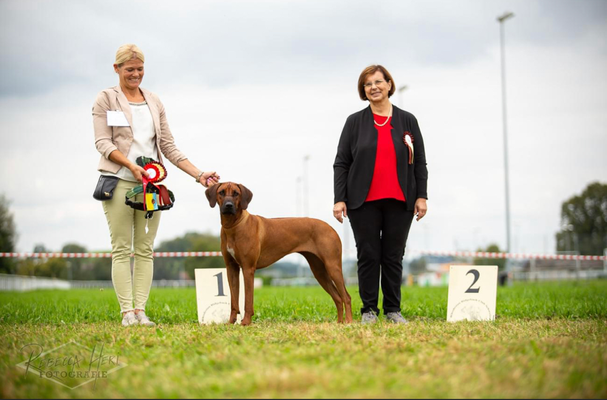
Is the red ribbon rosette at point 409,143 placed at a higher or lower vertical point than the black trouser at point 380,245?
higher

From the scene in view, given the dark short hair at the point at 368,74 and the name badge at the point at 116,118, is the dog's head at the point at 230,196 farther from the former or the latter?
the dark short hair at the point at 368,74

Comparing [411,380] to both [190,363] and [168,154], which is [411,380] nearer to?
[190,363]

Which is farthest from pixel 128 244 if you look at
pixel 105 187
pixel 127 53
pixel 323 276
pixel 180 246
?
pixel 180 246

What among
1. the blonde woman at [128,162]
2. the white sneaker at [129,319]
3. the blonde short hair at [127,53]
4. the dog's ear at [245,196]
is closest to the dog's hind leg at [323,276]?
the dog's ear at [245,196]

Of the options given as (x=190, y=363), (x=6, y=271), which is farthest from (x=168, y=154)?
(x=6, y=271)

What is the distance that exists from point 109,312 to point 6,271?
54866 millimetres

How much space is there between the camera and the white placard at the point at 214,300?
581 centimetres

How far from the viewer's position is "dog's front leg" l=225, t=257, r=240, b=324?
551cm

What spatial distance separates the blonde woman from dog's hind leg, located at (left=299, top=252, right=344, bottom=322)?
49.2 inches

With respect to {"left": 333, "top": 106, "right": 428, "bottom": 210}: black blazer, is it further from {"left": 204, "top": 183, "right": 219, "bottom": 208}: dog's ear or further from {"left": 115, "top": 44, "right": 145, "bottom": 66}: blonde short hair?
{"left": 115, "top": 44, "right": 145, "bottom": 66}: blonde short hair

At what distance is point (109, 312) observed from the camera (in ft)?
21.4

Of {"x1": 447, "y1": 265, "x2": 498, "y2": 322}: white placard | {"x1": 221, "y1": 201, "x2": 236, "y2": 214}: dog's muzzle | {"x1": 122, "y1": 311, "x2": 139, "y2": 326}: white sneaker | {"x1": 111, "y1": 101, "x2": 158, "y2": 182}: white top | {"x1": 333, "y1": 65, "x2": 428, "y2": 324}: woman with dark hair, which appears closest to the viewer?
{"x1": 221, "y1": 201, "x2": 236, "y2": 214}: dog's muzzle

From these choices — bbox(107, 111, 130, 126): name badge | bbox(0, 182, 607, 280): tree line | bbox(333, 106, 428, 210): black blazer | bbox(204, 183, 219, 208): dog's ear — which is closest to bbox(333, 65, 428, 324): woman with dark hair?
bbox(333, 106, 428, 210): black blazer

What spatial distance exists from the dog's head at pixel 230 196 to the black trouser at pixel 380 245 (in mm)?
1067
